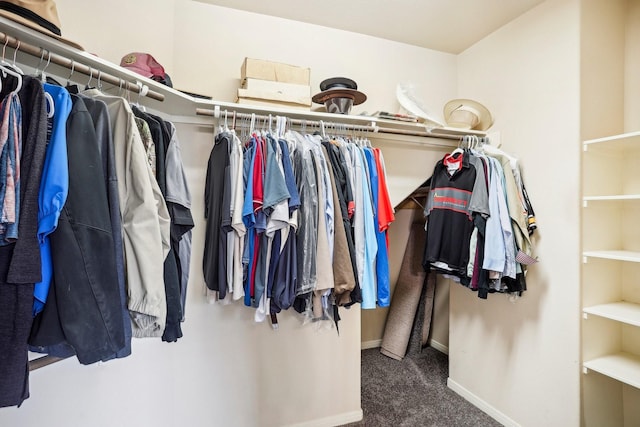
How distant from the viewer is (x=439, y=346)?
315cm

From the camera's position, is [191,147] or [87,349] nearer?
[87,349]

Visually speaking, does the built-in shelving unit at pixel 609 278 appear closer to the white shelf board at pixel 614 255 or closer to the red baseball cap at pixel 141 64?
the white shelf board at pixel 614 255

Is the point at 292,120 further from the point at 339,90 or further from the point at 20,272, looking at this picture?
the point at 20,272

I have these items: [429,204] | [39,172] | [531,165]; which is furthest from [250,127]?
[531,165]

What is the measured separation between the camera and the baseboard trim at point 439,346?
3080 mm

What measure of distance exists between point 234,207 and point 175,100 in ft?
1.95

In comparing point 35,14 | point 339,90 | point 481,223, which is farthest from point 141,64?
point 481,223

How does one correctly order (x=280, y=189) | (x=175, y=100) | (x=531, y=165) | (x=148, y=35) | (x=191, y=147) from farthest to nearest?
(x=531, y=165) < (x=191, y=147) < (x=148, y=35) < (x=175, y=100) < (x=280, y=189)

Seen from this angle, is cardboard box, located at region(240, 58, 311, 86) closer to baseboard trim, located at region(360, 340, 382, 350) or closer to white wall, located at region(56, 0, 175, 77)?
white wall, located at region(56, 0, 175, 77)

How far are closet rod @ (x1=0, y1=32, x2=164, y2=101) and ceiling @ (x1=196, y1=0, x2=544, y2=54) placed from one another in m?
0.96

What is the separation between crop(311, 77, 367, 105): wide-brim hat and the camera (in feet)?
6.02

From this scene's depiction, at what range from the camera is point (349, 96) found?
186cm

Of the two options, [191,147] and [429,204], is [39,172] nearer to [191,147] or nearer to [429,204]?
[191,147]

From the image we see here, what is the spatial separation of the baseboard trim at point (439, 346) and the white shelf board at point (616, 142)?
216 centimetres
